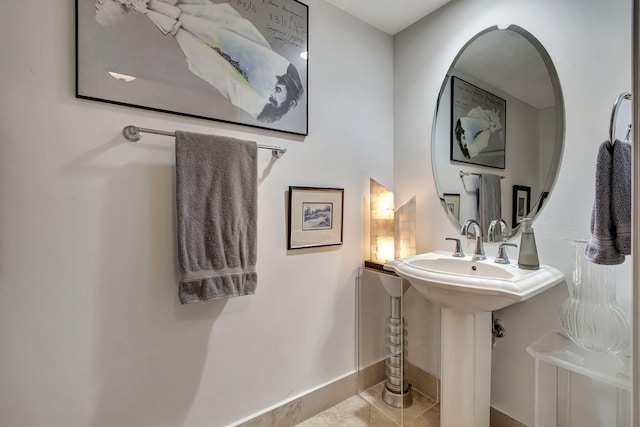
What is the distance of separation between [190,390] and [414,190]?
1.56m

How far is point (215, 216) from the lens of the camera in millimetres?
1187

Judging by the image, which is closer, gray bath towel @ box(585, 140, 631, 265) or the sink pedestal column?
gray bath towel @ box(585, 140, 631, 265)

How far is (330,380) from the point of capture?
1676 millimetres

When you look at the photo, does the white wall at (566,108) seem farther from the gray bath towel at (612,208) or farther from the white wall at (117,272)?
the white wall at (117,272)

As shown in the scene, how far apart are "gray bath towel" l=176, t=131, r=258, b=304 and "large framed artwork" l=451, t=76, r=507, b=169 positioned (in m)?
1.10

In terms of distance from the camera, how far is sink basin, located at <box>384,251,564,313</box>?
1.02m

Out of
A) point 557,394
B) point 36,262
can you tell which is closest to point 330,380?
point 557,394

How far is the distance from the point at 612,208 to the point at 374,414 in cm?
145

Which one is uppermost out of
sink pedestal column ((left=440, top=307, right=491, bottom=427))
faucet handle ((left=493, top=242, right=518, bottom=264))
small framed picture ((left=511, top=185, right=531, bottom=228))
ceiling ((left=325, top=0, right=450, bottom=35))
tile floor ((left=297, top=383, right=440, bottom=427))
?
ceiling ((left=325, top=0, right=450, bottom=35))

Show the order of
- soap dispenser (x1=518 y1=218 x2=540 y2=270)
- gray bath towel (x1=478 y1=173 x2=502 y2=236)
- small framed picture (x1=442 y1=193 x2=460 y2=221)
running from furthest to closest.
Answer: small framed picture (x1=442 y1=193 x2=460 y2=221) → gray bath towel (x1=478 y1=173 x2=502 y2=236) → soap dispenser (x1=518 y1=218 x2=540 y2=270)

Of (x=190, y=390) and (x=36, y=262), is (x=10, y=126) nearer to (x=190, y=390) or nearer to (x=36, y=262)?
(x=36, y=262)

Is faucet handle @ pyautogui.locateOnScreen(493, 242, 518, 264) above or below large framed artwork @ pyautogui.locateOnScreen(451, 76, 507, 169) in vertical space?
below

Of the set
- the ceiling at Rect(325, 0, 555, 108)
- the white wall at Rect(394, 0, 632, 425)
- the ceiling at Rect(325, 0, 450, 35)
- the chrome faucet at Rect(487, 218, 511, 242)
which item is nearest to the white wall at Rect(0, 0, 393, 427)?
the ceiling at Rect(325, 0, 450, 35)

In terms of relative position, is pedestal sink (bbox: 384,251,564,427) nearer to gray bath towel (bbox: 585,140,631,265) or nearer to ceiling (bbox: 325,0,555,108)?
gray bath towel (bbox: 585,140,631,265)
